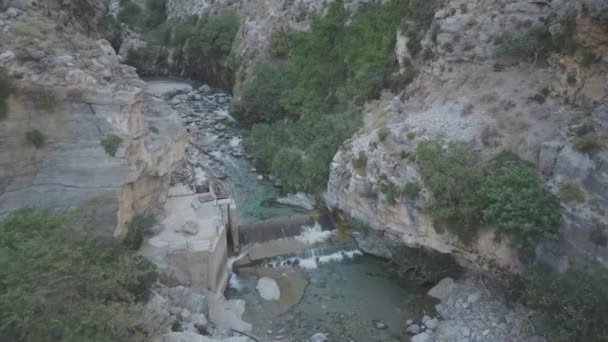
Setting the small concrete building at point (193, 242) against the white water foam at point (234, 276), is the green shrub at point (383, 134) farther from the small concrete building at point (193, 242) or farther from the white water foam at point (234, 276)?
the white water foam at point (234, 276)

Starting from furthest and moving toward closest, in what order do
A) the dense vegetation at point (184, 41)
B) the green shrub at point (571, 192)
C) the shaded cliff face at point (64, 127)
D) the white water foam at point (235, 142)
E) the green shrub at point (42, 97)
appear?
the dense vegetation at point (184, 41), the white water foam at point (235, 142), the shaded cliff face at point (64, 127), the green shrub at point (42, 97), the green shrub at point (571, 192)

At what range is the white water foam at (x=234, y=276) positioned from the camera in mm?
24031

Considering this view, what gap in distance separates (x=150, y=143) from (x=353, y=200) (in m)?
10.1

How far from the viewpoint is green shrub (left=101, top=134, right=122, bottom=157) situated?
20562mm

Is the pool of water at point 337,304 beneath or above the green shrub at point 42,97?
beneath

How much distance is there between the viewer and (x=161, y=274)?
21953mm

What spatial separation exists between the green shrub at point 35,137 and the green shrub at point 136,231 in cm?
483

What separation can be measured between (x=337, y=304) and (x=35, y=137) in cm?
1382

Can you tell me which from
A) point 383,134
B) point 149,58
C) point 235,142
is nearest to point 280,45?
point 235,142

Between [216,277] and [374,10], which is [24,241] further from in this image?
[374,10]

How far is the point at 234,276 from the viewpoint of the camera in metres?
24.8

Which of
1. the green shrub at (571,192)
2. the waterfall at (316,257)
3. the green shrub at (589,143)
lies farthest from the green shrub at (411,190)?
the green shrub at (589,143)

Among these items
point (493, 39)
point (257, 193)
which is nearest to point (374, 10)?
point (493, 39)

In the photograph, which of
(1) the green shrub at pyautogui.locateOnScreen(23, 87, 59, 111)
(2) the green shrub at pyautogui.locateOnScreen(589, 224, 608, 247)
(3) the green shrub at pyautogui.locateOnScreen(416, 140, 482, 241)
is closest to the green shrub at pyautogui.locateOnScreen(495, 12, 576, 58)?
(3) the green shrub at pyautogui.locateOnScreen(416, 140, 482, 241)
